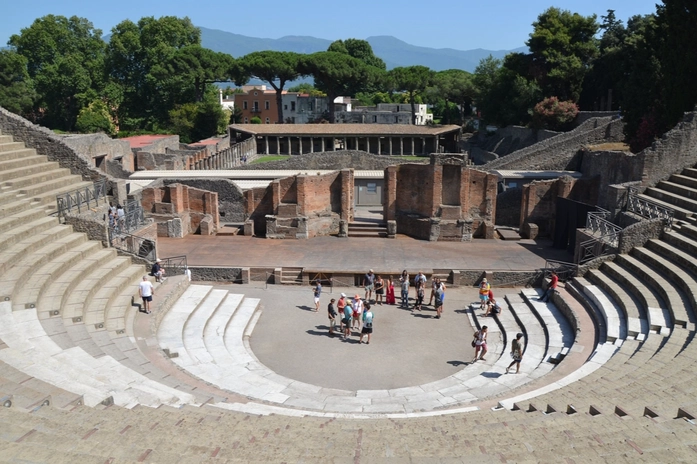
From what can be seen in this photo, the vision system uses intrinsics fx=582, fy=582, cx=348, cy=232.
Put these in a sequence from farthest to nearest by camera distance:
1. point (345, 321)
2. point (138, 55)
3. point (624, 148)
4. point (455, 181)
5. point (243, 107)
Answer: point (243, 107), point (138, 55), point (624, 148), point (455, 181), point (345, 321)

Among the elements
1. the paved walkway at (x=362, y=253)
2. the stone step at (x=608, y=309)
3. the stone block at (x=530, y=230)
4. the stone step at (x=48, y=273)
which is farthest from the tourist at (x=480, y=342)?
the stone block at (x=530, y=230)

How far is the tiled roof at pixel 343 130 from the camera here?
5331 cm

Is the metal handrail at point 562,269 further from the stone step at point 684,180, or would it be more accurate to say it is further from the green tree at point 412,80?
the green tree at point 412,80

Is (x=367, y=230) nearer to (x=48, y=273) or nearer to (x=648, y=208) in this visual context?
(x=648, y=208)

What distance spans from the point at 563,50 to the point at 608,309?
33272 millimetres

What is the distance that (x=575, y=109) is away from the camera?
4031 cm

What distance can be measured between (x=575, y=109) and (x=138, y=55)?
155 feet

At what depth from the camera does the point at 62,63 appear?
56.9 metres

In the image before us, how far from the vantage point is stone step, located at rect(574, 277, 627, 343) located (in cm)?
1387

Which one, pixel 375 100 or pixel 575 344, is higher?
pixel 375 100

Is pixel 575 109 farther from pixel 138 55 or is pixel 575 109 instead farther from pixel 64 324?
pixel 138 55

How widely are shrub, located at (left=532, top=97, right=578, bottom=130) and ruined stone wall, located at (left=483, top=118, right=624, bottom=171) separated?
182 inches

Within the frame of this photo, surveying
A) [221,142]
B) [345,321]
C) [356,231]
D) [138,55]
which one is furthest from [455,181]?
[138,55]

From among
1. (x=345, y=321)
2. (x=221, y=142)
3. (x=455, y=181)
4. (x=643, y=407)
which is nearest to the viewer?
(x=643, y=407)
